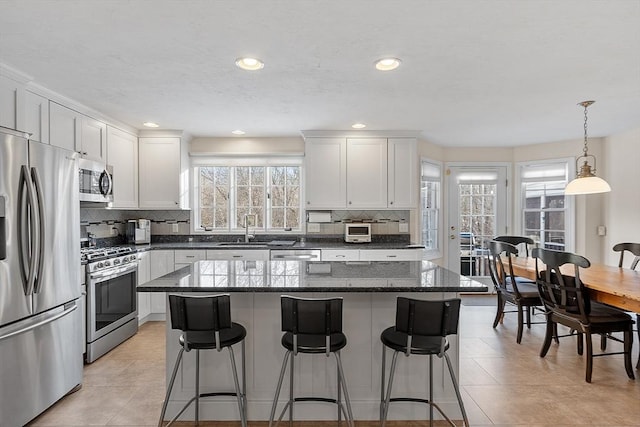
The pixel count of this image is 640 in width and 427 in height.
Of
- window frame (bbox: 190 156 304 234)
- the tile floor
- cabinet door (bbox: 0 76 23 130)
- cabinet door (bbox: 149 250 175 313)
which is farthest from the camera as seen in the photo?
window frame (bbox: 190 156 304 234)

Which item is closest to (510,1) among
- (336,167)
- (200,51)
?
(200,51)

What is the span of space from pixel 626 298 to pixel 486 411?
1275 mm

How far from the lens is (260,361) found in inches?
Answer: 89.8

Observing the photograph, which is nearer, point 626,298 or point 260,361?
point 260,361

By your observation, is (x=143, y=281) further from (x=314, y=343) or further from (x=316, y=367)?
(x=314, y=343)

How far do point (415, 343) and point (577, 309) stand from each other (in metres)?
1.82

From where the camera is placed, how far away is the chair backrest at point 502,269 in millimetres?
3635

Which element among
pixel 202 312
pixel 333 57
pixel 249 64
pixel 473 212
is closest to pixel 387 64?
pixel 333 57

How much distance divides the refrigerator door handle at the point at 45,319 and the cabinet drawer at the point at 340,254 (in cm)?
254

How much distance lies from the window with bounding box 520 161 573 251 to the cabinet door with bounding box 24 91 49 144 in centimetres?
597

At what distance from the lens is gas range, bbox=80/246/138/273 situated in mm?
3146

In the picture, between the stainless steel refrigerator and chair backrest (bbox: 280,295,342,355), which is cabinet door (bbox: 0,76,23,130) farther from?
chair backrest (bbox: 280,295,342,355)

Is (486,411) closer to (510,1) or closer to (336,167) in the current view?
(510,1)

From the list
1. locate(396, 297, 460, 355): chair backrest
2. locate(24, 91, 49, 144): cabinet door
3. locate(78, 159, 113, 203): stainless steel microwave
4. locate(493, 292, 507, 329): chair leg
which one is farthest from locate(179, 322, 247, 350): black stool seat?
locate(493, 292, 507, 329): chair leg
